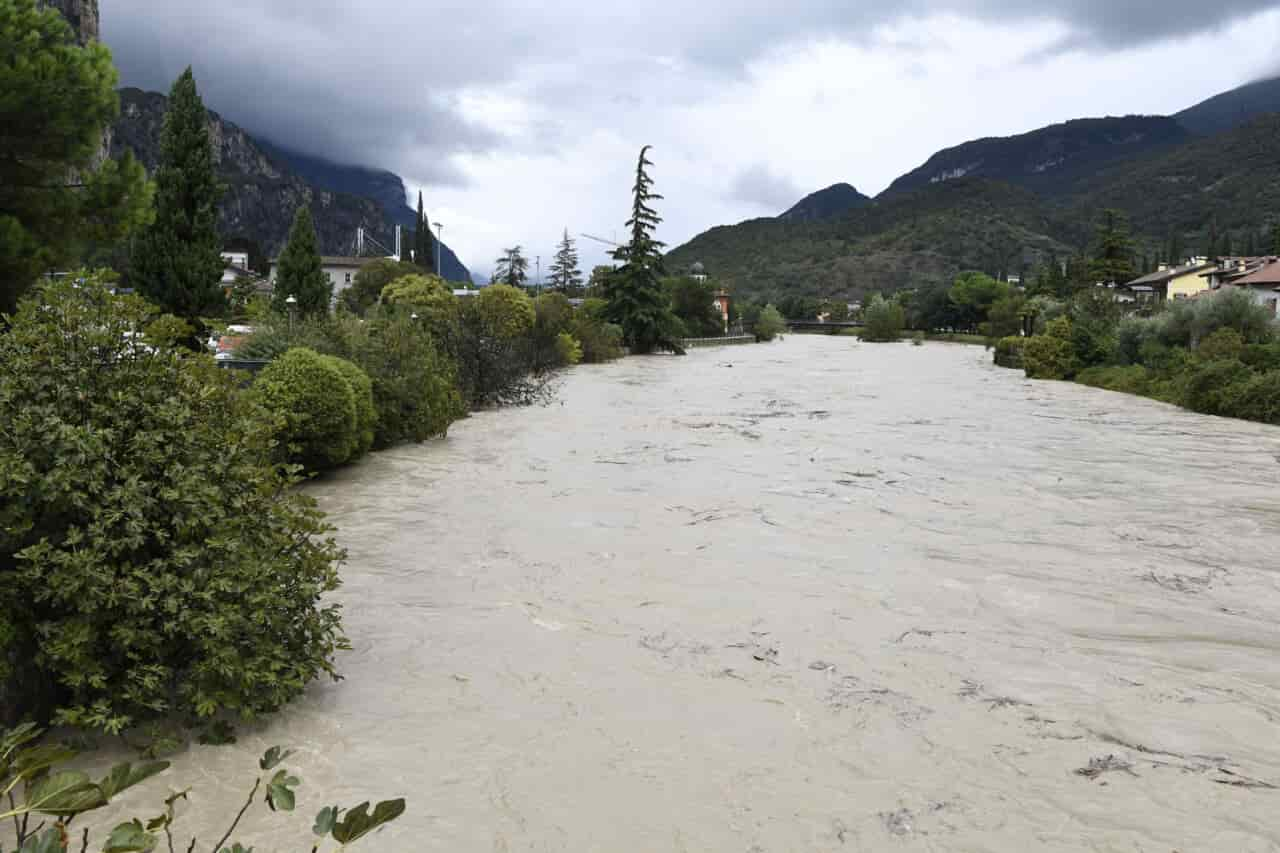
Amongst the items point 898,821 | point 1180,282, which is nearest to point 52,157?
point 898,821

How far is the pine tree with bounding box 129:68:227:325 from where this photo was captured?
84.8 ft

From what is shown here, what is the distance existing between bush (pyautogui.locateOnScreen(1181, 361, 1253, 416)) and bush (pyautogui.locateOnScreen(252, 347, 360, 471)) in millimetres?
19298

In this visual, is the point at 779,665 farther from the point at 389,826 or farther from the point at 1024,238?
the point at 1024,238

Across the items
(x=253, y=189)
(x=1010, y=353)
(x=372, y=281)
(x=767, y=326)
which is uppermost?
(x=253, y=189)

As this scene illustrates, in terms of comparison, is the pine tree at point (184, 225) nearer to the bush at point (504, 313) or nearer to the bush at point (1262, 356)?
the bush at point (504, 313)

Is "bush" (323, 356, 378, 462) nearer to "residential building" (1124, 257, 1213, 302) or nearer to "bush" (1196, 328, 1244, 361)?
"bush" (1196, 328, 1244, 361)

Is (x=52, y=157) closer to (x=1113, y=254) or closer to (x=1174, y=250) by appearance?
(x=1113, y=254)

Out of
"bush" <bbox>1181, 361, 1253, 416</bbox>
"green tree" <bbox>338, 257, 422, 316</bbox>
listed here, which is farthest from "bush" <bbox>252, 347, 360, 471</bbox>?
"green tree" <bbox>338, 257, 422, 316</bbox>

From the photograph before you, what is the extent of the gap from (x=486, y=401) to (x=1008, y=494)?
40.9 feet

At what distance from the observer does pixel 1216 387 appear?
70.4ft

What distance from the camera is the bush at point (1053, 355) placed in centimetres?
3422

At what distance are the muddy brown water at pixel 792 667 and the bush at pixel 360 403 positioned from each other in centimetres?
42

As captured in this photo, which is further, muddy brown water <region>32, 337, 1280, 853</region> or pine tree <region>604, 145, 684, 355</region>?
pine tree <region>604, 145, 684, 355</region>

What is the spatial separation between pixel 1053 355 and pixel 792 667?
32833 mm
